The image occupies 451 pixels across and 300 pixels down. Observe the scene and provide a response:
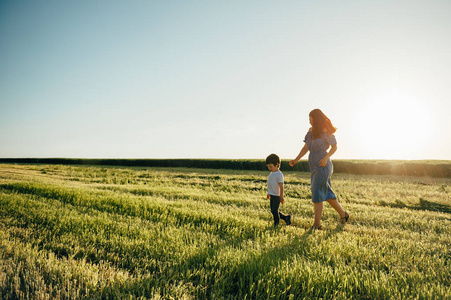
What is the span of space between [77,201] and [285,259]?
6.19 m


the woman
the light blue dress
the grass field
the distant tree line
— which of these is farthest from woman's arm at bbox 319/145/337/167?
the distant tree line

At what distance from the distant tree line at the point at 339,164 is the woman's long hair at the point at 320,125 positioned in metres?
28.2

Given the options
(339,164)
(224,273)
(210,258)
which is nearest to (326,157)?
(210,258)

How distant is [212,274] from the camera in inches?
111

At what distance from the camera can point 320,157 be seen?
5.24 metres

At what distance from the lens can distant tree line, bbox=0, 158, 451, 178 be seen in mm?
26766

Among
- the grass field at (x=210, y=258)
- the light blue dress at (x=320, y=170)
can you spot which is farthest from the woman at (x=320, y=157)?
the grass field at (x=210, y=258)

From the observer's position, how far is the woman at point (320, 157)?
515 centimetres

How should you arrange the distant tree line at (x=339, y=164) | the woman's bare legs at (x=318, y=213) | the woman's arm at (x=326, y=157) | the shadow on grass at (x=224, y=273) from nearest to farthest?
1. the shadow on grass at (x=224, y=273)
2. the woman's arm at (x=326, y=157)
3. the woman's bare legs at (x=318, y=213)
4. the distant tree line at (x=339, y=164)

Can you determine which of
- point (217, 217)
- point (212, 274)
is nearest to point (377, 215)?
point (217, 217)

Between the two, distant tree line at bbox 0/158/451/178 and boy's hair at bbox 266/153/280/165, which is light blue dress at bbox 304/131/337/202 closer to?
boy's hair at bbox 266/153/280/165

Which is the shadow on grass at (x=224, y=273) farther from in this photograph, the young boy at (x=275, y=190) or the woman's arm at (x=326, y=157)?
the woman's arm at (x=326, y=157)

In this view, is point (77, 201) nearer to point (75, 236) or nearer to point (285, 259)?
point (75, 236)

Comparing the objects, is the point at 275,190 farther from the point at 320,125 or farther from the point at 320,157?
the point at 320,125
